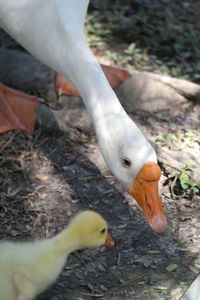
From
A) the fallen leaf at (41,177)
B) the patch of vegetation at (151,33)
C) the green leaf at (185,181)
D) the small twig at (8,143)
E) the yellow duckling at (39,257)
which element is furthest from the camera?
the patch of vegetation at (151,33)

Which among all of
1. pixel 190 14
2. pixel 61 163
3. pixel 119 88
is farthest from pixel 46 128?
pixel 190 14

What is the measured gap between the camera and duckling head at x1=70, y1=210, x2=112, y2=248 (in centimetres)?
347

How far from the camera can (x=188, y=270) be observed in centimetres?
386

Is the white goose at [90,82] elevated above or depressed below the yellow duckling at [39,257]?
above

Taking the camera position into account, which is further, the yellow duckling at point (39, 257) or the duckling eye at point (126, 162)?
the duckling eye at point (126, 162)

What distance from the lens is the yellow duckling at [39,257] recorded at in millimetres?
3350

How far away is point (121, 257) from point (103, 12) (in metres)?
3.20

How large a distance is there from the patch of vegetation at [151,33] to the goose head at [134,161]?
221 centimetres

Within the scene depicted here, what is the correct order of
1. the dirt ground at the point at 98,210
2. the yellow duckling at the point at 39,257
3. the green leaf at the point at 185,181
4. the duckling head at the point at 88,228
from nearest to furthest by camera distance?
the yellow duckling at the point at 39,257
the duckling head at the point at 88,228
the dirt ground at the point at 98,210
the green leaf at the point at 185,181

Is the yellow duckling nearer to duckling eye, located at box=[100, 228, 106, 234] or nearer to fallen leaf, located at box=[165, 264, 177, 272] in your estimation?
duckling eye, located at box=[100, 228, 106, 234]

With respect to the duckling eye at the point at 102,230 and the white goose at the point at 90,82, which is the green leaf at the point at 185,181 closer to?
the white goose at the point at 90,82

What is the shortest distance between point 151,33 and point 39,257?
339 centimetres

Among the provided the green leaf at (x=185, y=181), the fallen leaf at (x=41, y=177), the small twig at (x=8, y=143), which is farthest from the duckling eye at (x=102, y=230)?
the small twig at (x=8, y=143)

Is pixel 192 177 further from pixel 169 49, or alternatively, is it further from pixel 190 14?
pixel 190 14
